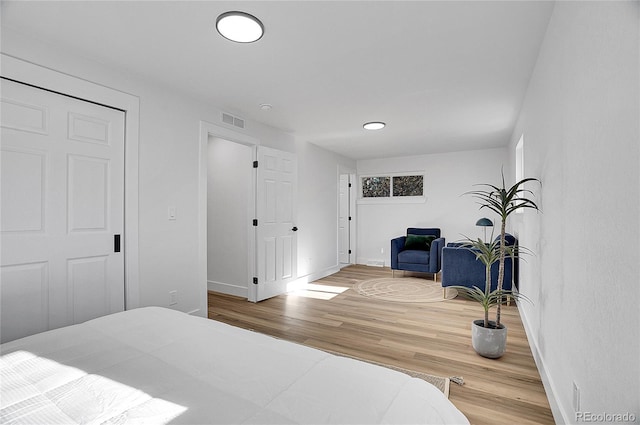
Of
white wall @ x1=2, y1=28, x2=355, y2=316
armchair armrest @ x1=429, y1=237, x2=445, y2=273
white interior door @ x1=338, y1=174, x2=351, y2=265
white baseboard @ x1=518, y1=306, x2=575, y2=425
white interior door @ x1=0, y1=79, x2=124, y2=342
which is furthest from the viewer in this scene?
white interior door @ x1=338, y1=174, x2=351, y2=265

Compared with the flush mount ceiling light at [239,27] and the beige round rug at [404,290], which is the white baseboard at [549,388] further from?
the flush mount ceiling light at [239,27]

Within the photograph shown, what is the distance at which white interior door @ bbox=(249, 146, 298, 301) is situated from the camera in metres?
4.28

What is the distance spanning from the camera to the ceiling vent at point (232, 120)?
3.67 metres

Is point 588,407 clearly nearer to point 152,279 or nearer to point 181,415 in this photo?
point 181,415

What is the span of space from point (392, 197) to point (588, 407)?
5807mm

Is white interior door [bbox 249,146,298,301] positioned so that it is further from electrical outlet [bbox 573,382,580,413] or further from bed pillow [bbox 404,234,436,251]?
electrical outlet [bbox 573,382,580,413]

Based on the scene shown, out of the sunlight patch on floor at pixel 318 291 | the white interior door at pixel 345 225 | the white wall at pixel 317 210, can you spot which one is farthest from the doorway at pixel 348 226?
the sunlight patch on floor at pixel 318 291

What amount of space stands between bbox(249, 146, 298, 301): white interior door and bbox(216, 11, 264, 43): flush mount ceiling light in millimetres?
2106

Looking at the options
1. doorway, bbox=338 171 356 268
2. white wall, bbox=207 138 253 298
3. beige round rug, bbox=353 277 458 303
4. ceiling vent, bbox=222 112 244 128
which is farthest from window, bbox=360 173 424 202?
ceiling vent, bbox=222 112 244 128

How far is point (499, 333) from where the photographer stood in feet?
8.44

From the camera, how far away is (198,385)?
103 cm


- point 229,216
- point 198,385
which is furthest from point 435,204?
point 198,385

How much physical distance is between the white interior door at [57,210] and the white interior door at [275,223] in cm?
181

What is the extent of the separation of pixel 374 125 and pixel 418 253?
2.51 meters
